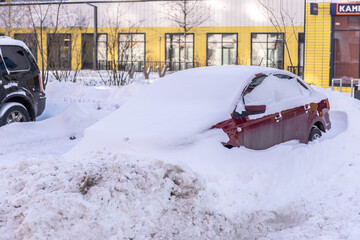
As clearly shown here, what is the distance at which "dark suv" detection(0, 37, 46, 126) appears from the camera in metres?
10.5

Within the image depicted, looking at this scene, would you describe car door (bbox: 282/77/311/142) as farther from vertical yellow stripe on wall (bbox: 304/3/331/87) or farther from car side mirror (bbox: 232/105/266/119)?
vertical yellow stripe on wall (bbox: 304/3/331/87)

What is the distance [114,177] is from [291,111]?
129 inches

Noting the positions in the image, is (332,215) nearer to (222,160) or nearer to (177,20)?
(222,160)

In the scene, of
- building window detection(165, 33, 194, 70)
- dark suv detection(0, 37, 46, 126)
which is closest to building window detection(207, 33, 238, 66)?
building window detection(165, 33, 194, 70)

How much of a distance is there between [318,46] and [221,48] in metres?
15.9

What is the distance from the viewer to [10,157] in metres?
9.15

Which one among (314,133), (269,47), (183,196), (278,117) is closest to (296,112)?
(278,117)

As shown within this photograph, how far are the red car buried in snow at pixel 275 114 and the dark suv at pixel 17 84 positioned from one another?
216 inches

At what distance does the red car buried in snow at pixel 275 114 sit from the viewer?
263 inches

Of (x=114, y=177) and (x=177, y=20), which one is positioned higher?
(x=177, y=20)

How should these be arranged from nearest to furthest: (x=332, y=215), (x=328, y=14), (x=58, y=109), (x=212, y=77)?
(x=332, y=215), (x=212, y=77), (x=58, y=109), (x=328, y=14)

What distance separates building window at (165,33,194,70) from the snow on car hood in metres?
32.6

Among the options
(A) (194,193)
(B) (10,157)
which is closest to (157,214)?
(A) (194,193)

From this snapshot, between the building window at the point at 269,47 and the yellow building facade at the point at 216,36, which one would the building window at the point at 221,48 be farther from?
the building window at the point at 269,47
